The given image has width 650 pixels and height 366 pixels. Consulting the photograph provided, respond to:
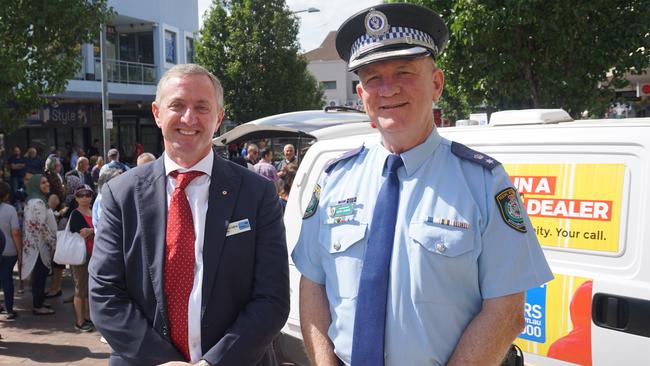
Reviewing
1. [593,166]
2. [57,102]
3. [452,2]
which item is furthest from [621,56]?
[57,102]

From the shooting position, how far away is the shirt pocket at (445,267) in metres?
1.74

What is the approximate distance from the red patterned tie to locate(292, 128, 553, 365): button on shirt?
1.94ft

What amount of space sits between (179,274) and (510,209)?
3.93 feet

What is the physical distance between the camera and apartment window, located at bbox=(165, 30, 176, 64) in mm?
25648

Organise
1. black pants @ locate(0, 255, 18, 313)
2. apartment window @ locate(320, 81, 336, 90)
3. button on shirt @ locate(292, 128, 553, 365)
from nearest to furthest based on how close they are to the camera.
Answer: button on shirt @ locate(292, 128, 553, 365), black pants @ locate(0, 255, 18, 313), apartment window @ locate(320, 81, 336, 90)

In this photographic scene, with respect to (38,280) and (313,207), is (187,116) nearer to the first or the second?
(313,207)

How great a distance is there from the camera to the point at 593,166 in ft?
9.38

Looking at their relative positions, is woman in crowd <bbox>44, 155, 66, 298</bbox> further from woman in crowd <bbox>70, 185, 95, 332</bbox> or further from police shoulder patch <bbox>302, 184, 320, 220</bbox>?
police shoulder patch <bbox>302, 184, 320, 220</bbox>

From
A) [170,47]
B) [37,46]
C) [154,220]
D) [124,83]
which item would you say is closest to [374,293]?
[154,220]

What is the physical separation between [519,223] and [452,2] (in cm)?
754

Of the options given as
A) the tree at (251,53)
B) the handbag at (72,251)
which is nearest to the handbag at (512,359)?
the handbag at (72,251)

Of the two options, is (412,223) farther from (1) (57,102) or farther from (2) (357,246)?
(1) (57,102)

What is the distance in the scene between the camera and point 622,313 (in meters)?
2.65

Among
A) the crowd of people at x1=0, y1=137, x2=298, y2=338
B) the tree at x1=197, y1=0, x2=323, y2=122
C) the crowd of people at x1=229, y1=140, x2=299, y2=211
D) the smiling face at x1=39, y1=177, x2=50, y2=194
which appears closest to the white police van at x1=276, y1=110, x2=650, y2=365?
the crowd of people at x1=229, y1=140, x2=299, y2=211
